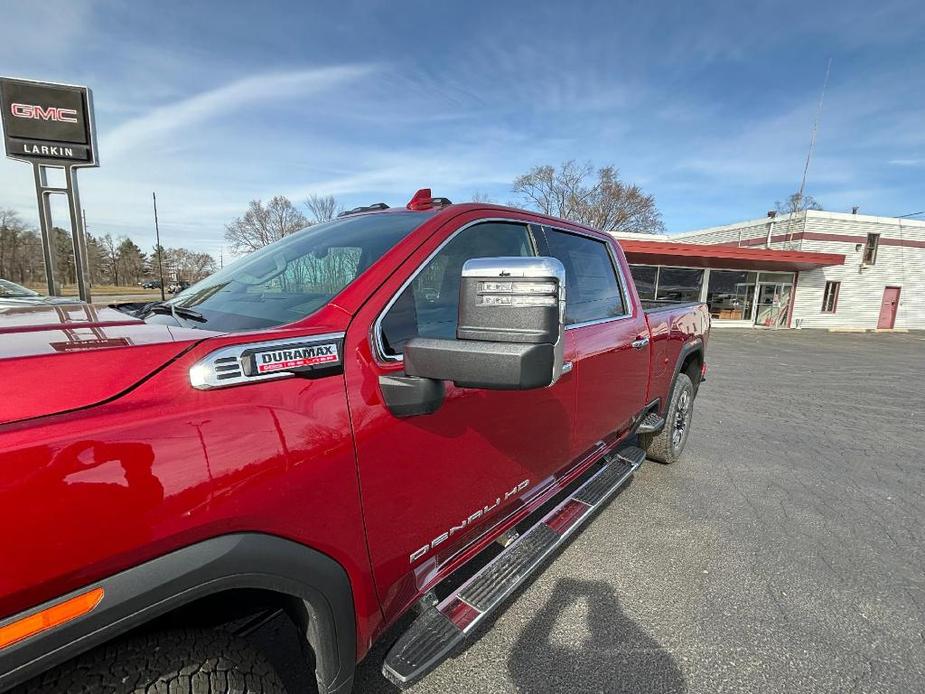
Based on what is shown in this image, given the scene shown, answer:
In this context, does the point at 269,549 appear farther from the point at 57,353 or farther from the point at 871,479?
the point at 871,479

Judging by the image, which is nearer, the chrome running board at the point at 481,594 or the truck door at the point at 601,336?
the chrome running board at the point at 481,594

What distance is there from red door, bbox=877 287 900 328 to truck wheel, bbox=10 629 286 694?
3293 centimetres

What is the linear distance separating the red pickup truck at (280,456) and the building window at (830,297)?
28.4 metres

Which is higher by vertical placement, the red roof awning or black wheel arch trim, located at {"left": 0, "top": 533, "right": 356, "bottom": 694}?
the red roof awning

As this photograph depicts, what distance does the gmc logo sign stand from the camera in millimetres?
7596

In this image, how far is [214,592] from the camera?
3.47 ft

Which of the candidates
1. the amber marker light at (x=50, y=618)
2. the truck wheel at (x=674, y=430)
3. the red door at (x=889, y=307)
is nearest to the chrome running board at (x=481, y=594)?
the amber marker light at (x=50, y=618)

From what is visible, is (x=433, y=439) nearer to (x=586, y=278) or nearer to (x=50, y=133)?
(x=586, y=278)

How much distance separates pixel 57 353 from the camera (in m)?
0.99

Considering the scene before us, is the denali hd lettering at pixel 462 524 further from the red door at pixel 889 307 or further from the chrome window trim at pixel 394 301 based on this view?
the red door at pixel 889 307

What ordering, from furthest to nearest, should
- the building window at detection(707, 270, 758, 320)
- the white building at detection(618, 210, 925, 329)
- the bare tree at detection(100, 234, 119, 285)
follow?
the bare tree at detection(100, 234, 119, 285) < the building window at detection(707, 270, 758, 320) < the white building at detection(618, 210, 925, 329)

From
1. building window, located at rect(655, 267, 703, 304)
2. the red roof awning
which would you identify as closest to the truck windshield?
the red roof awning

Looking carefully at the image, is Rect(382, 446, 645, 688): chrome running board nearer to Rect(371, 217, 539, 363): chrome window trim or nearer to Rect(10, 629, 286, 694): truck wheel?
Rect(10, 629, 286, 694): truck wheel

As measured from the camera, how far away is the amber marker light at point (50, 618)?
2.65 feet
